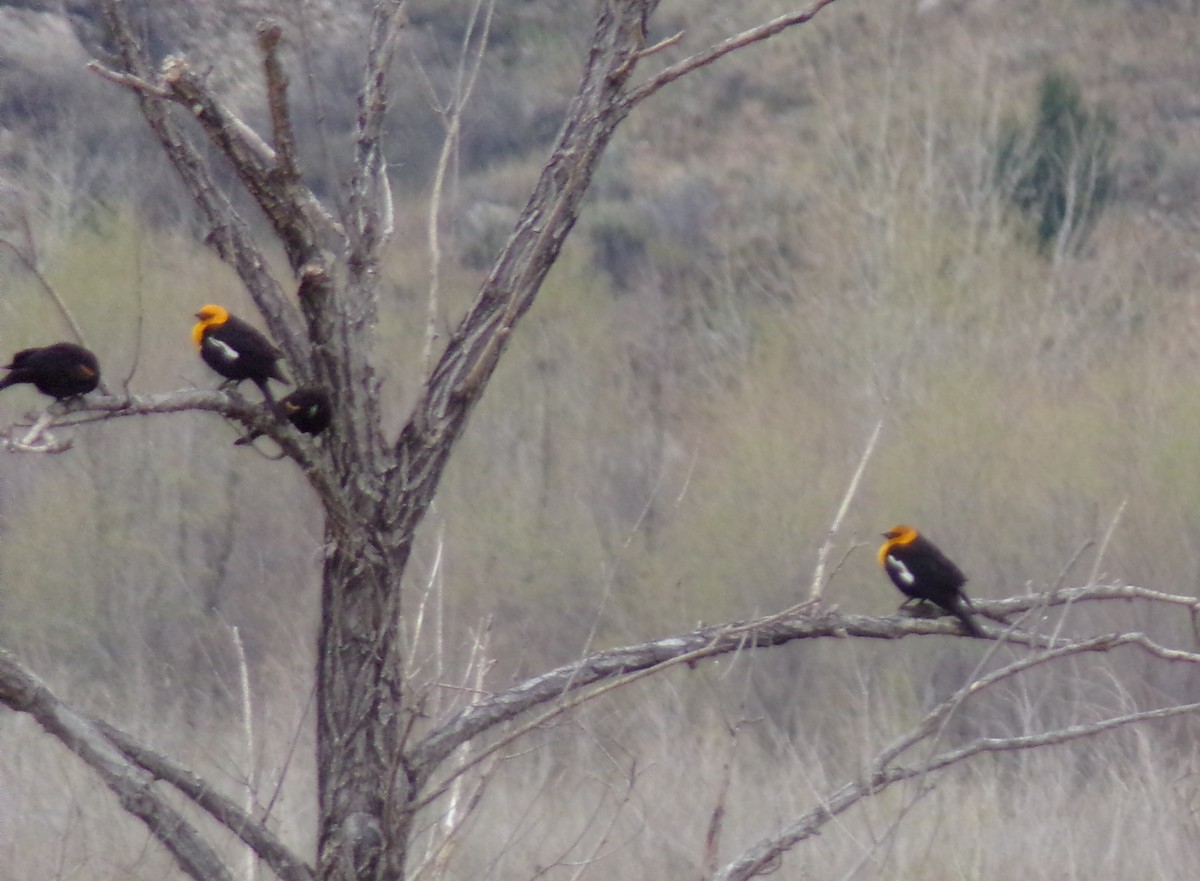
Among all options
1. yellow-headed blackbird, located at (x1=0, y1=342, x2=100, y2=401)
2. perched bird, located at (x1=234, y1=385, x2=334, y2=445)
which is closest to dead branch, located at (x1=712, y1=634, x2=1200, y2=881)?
perched bird, located at (x1=234, y1=385, x2=334, y2=445)

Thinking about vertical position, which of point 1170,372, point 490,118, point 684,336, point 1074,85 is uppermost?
point 490,118

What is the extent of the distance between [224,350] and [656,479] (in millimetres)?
5312

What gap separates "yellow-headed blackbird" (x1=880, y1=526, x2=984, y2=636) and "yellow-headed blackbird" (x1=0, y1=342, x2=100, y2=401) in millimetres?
2603

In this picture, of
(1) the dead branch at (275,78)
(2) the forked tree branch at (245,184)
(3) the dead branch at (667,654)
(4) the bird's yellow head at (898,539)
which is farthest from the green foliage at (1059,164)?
(1) the dead branch at (275,78)

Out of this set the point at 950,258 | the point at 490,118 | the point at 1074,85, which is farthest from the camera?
the point at 1074,85

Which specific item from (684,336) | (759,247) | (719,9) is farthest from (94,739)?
(719,9)

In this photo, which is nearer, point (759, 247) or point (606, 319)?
point (606, 319)

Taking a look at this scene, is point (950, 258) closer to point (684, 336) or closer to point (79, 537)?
point (684, 336)

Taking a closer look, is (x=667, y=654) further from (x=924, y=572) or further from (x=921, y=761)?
(x=924, y=572)

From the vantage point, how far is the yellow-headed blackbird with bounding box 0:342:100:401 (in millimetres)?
3248

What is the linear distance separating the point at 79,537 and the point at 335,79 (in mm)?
6745

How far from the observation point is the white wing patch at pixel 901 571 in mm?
4988

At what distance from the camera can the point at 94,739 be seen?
2164mm

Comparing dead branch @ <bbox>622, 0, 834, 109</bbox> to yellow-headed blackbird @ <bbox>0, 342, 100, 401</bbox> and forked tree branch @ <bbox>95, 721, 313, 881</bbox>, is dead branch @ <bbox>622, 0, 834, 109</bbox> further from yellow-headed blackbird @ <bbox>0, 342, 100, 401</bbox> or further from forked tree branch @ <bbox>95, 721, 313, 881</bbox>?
yellow-headed blackbird @ <bbox>0, 342, 100, 401</bbox>
